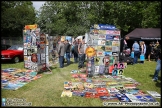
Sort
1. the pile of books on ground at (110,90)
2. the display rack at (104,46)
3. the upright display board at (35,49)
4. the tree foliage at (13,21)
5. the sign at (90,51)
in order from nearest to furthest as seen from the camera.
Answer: the pile of books on ground at (110,90) < the sign at (90,51) < the display rack at (104,46) < the upright display board at (35,49) < the tree foliage at (13,21)

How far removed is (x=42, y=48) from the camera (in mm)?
9172

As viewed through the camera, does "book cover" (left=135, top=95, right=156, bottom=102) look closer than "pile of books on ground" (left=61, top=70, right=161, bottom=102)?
Yes

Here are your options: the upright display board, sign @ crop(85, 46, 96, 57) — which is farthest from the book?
the upright display board

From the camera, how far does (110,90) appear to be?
6117mm

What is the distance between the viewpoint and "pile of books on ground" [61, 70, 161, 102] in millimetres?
5430

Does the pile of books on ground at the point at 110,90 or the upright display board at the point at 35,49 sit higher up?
the upright display board at the point at 35,49

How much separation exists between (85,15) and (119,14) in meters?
5.39

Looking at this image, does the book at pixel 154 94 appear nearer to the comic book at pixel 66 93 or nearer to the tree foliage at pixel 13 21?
the comic book at pixel 66 93

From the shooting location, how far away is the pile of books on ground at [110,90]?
543cm

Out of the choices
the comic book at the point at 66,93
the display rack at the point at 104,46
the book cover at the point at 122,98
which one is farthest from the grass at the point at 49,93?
the display rack at the point at 104,46

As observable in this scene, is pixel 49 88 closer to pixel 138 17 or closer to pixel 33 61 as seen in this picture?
pixel 33 61

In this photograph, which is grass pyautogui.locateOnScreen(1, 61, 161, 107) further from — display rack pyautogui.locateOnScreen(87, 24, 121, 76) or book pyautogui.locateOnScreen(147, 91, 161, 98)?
display rack pyautogui.locateOnScreen(87, 24, 121, 76)

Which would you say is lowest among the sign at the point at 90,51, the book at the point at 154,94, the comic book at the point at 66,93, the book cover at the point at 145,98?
the book cover at the point at 145,98

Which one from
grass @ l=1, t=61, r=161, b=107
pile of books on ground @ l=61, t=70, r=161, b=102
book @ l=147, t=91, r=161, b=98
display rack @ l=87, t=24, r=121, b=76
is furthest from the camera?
display rack @ l=87, t=24, r=121, b=76
